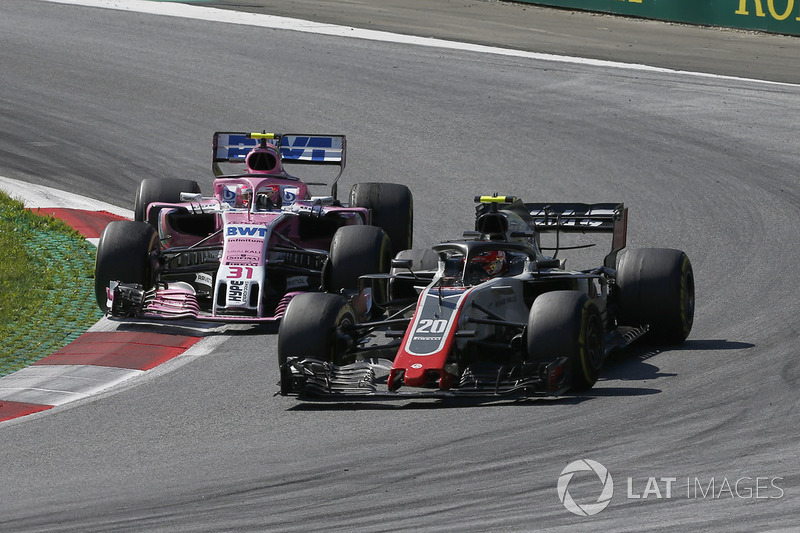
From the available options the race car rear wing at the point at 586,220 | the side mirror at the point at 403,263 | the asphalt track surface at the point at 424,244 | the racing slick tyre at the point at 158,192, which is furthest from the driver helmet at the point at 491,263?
the racing slick tyre at the point at 158,192

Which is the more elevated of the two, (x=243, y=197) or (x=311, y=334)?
(x=243, y=197)

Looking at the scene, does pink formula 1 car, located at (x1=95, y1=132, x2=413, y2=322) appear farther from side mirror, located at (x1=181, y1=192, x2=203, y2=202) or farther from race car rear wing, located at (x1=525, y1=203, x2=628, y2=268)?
race car rear wing, located at (x1=525, y1=203, x2=628, y2=268)

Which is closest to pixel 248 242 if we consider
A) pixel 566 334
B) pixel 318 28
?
pixel 566 334

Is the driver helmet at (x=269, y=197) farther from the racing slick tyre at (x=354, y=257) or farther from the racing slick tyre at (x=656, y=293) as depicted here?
the racing slick tyre at (x=656, y=293)

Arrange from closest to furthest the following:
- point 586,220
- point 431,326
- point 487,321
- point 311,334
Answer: point 431,326 → point 487,321 → point 311,334 → point 586,220

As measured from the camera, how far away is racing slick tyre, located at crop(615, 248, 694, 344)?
12945 millimetres

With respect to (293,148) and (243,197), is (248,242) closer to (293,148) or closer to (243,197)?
(243,197)

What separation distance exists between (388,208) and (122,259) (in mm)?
3412

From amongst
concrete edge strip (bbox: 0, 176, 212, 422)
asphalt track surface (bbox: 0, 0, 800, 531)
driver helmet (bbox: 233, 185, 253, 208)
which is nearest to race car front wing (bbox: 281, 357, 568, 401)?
asphalt track surface (bbox: 0, 0, 800, 531)

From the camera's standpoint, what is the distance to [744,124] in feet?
77.7

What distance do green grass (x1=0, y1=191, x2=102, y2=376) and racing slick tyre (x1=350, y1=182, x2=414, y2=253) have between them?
338 cm

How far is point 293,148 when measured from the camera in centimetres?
1714
